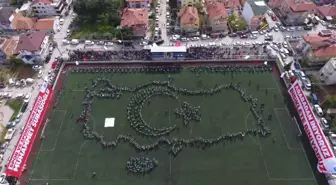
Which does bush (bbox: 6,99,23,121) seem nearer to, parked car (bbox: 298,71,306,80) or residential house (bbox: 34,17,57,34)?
residential house (bbox: 34,17,57,34)

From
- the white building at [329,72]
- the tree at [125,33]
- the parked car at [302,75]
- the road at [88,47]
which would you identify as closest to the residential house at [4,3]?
the road at [88,47]

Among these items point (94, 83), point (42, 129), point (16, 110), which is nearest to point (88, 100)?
point (94, 83)

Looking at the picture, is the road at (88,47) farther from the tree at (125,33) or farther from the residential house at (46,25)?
the tree at (125,33)

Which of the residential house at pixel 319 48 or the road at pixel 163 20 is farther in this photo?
the road at pixel 163 20

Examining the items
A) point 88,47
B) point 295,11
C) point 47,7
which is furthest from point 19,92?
point 295,11

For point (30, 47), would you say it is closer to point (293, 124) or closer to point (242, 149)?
point (242, 149)

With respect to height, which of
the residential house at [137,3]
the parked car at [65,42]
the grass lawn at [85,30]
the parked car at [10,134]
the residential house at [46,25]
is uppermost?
the residential house at [137,3]
